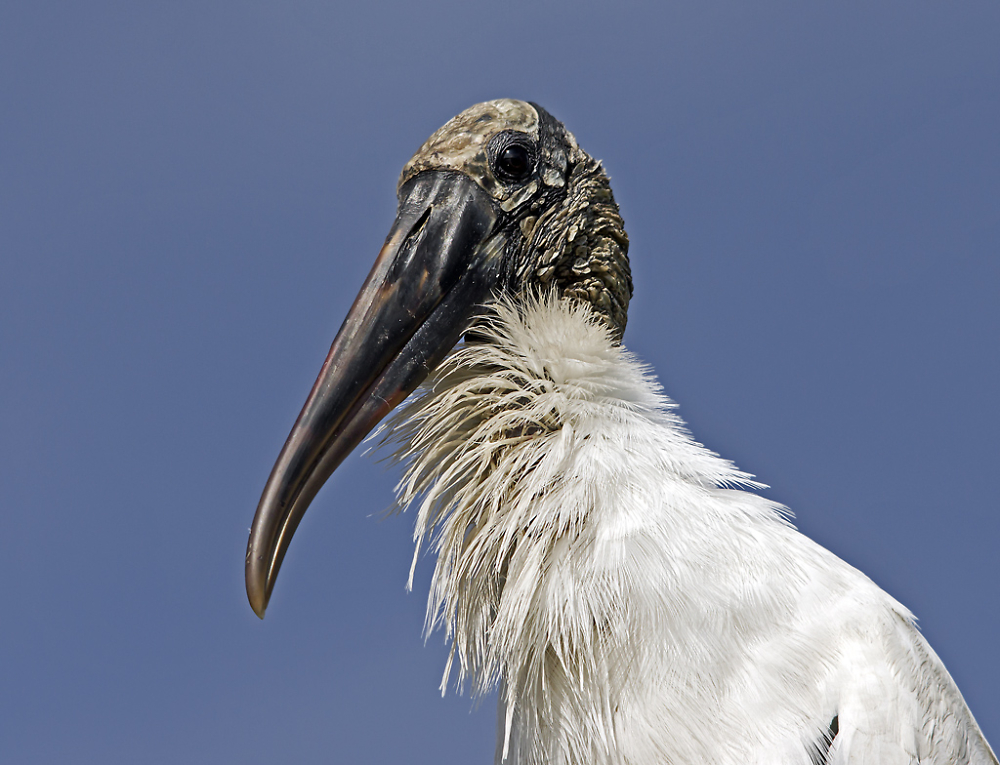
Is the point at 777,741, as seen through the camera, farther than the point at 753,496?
No

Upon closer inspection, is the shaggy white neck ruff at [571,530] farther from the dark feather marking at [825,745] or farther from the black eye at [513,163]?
the black eye at [513,163]

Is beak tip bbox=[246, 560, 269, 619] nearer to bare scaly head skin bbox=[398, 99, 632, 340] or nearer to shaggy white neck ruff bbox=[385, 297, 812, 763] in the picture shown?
Result: shaggy white neck ruff bbox=[385, 297, 812, 763]

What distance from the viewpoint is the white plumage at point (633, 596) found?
2.12 meters

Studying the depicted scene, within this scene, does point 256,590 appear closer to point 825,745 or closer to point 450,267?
point 450,267

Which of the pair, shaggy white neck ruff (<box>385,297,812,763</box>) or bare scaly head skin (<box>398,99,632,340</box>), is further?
bare scaly head skin (<box>398,99,632,340</box>)

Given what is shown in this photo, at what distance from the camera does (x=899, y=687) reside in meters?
2.22

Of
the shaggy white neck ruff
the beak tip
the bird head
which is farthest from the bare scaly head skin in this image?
the beak tip

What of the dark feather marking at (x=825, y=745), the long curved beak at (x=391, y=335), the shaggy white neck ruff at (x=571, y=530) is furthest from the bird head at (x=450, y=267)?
the dark feather marking at (x=825, y=745)

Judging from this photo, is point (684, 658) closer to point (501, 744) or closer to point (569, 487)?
point (569, 487)

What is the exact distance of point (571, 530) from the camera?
221cm

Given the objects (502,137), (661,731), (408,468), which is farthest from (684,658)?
(502,137)

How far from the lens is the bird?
2129mm

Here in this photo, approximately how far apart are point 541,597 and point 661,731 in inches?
15.2

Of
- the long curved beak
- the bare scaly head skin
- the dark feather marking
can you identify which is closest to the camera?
the dark feather marking
